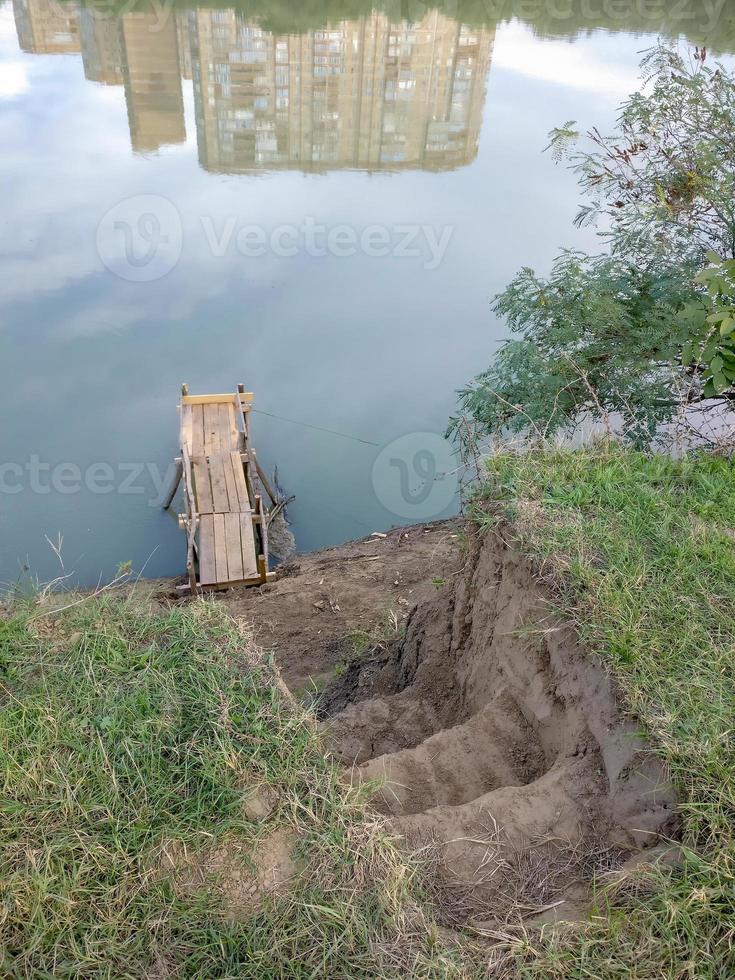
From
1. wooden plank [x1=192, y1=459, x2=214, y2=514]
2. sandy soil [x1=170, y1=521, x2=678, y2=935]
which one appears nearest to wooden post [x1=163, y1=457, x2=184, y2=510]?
wooden plank [x1=192, y1=459, x2=214, y2=514]

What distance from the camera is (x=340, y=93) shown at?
76.8 ft

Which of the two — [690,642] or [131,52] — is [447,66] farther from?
[690,642]

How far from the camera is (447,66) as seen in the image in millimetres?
25188

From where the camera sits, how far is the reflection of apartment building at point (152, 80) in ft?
63.2

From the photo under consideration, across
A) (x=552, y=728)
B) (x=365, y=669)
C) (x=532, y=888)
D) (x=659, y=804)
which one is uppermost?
(x=659, y=804)

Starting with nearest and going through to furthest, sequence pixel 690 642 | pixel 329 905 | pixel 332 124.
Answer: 1. pixel 329 905
2. pixel 690 642
3. pixel 332 124

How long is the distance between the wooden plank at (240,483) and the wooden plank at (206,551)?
1.36 feet

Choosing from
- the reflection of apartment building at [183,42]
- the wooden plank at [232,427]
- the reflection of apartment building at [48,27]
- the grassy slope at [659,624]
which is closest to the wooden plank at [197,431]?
the wooden plank at [232,427]

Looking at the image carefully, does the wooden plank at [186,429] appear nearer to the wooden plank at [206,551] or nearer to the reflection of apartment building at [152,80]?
the wooden plank at [206,551]

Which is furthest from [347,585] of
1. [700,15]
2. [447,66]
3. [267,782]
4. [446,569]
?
[700,15]

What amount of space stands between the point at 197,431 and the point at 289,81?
18.2 meters

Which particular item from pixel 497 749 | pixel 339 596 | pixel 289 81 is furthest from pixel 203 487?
pixel 289 81

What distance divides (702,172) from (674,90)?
94cm
